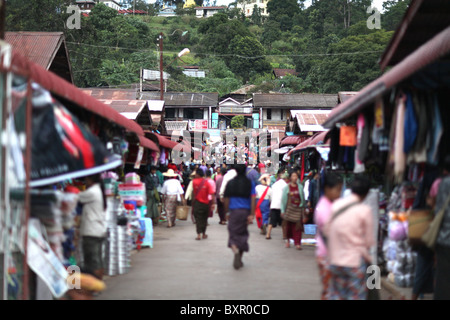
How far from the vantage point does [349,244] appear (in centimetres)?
670

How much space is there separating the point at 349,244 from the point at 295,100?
52250 mm

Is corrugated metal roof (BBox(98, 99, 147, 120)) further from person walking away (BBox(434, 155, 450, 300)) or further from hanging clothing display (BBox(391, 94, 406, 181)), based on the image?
person walking away (BBox(434, 155, 450, 300))

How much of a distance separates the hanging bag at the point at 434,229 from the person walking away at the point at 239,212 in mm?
4851

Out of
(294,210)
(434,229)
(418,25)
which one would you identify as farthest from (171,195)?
(434,229)

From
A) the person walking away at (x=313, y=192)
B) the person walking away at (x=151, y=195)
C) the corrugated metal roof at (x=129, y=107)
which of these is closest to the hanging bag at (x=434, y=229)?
the person walking away at (x=313, y=192)

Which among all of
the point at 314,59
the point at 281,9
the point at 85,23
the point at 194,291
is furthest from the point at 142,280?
the point at 281,9

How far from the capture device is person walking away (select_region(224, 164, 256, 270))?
11.6 metres

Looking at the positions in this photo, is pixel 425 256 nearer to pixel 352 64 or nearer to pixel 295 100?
pixel 352 64

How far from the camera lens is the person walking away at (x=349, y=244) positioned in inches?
263

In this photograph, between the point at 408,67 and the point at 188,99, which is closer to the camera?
the point at 408,67

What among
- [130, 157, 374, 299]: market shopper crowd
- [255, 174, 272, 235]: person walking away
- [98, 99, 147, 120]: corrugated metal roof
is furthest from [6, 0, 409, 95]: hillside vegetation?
[255, 174, 272, 235]: person walking away

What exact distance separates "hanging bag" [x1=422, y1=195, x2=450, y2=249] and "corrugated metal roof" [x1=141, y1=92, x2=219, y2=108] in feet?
180

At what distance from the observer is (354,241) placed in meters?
6.70
